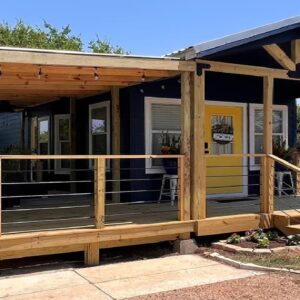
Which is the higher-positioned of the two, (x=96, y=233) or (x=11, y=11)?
(x=11, y=11)

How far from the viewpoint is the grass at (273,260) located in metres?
6.23

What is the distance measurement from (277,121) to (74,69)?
5.70 metres

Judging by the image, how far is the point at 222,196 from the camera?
32.8ft

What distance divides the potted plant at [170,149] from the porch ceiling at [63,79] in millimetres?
1322

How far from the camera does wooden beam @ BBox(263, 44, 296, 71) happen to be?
7980mm

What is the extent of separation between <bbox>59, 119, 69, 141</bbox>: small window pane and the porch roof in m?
2.55

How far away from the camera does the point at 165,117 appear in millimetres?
9516

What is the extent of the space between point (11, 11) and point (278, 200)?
85.2 feet

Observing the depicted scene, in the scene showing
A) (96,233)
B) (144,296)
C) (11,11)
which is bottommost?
(144,296)

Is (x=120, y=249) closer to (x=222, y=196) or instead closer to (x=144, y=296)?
(x=144, y=296)

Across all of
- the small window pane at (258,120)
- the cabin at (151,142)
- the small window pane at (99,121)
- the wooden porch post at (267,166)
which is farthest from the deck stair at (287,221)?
the small window pane at (99,121)

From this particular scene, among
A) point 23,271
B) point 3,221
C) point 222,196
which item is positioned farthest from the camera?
point 222,196

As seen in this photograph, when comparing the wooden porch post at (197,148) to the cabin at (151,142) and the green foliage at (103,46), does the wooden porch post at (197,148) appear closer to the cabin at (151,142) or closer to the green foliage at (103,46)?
the cabin at (151,142)

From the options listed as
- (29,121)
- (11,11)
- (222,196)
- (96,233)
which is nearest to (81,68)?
(96,233)
